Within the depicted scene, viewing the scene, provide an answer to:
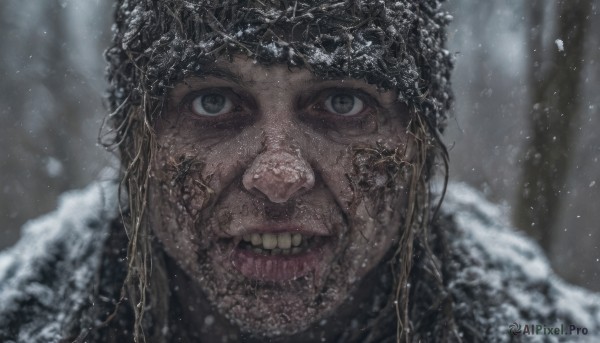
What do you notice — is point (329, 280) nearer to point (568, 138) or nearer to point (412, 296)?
point (412, 296)

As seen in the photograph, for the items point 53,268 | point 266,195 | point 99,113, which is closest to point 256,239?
point 266,195

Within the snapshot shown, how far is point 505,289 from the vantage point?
2.86m

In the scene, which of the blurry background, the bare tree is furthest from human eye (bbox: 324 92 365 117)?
the blurry background

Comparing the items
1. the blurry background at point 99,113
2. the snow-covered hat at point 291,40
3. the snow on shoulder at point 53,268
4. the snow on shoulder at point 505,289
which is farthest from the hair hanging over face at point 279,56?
the blurry background at point 99,113

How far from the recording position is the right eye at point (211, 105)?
2.35m

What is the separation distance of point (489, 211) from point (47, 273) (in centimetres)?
202

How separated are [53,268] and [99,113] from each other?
8.11m

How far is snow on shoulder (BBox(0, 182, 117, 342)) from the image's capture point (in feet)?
8.29

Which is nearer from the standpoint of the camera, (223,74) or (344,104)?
(223,74)

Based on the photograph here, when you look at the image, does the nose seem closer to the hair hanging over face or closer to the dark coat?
the hair hanging over face

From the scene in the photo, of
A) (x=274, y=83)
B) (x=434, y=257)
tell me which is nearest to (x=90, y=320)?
(x=274, y=83)

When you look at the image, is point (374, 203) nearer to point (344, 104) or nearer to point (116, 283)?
point (344, 104)

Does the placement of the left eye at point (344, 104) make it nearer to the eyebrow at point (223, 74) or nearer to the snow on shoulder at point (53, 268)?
the eyebrow at point (223, 74)

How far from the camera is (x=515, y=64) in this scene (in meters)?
8.42
